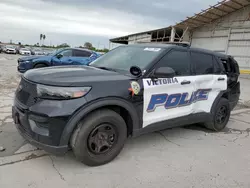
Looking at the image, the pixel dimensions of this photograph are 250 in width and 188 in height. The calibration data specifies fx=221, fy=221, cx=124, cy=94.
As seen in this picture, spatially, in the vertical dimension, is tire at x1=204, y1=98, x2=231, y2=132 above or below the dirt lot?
above

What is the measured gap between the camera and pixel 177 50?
12.6 feet

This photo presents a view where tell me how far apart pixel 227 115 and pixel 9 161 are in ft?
14.2

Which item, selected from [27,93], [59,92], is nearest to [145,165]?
[59,92]

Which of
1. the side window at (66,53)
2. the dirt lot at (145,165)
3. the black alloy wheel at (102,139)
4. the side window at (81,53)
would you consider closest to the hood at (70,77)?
the black alloy wheel at (102,139)

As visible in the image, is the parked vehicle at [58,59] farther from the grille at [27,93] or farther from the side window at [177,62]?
the grille at [27,93]

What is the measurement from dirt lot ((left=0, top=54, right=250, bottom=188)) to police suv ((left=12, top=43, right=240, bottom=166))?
0.29 meters

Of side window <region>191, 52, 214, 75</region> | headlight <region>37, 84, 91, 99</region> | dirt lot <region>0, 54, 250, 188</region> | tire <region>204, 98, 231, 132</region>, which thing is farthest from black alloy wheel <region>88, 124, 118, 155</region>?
tire <region>204, 98, 231, 132</region>

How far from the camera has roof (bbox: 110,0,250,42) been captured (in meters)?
17.5

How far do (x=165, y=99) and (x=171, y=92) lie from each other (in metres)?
0.17

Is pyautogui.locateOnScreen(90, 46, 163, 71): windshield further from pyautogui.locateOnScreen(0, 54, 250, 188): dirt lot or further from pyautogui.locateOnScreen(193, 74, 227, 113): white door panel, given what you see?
pyautogui.locateOnScreen(0, 54, 250, 188): dirt lot

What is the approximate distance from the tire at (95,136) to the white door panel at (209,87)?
68.5 inches

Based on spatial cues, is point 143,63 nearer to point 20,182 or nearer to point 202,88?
point 202,88

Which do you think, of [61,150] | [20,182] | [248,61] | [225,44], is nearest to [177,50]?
[61,150]

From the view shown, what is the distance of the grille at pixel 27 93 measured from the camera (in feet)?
8.88
